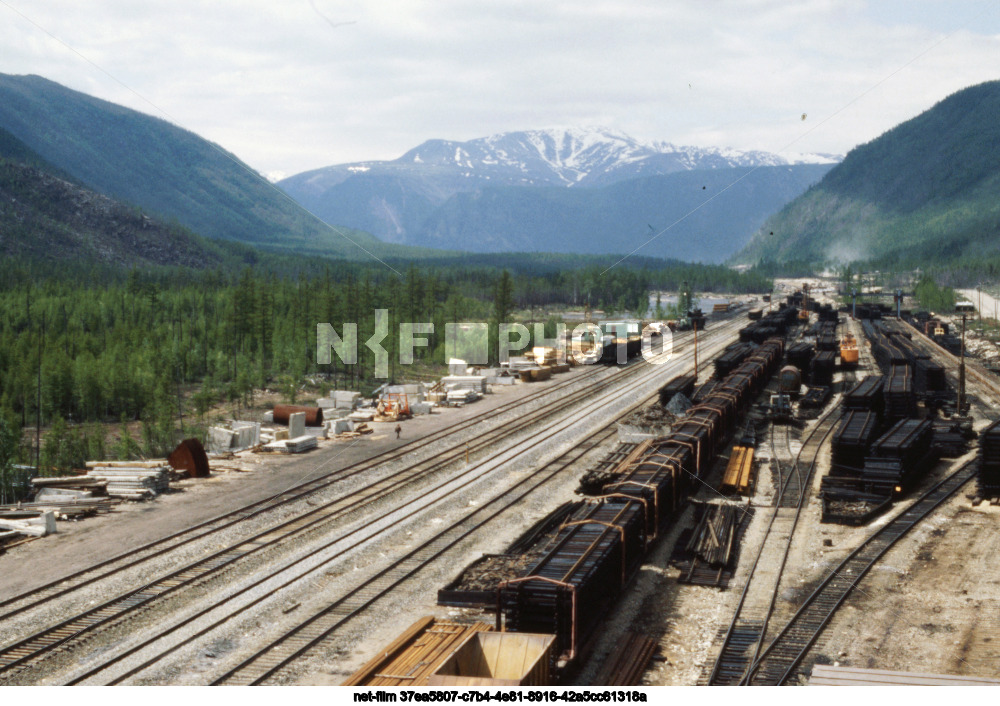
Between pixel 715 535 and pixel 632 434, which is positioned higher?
pixel 632 434

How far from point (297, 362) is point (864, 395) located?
38576mm

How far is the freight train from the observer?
14.9 meters

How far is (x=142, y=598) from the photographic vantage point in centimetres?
1841

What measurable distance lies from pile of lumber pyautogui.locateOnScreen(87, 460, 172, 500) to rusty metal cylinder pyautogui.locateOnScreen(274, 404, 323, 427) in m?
12.0

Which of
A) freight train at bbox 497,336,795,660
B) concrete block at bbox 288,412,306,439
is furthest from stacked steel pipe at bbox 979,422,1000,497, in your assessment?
concrete block at bbox 288,412,306,439

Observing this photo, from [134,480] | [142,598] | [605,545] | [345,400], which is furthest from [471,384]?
[605,545]

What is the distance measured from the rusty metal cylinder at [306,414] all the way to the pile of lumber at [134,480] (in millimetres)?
12011

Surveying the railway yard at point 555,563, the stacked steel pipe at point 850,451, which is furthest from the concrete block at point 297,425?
the stacked steel pipe at point 850,451

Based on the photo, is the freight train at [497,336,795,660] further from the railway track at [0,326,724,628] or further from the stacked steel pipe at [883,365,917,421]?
the stacked steel pipe at [883,365,917,421]

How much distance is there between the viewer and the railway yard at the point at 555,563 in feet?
50.1

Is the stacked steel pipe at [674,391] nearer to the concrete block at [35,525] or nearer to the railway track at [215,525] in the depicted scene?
the railway track at [215,525]

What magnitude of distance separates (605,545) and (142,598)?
34.3 feet

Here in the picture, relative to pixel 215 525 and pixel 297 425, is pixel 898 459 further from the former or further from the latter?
pixel 297 425

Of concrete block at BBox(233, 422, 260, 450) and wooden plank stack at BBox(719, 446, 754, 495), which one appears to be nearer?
wooden plank stack at BBox(719, 446, 754, 495)
